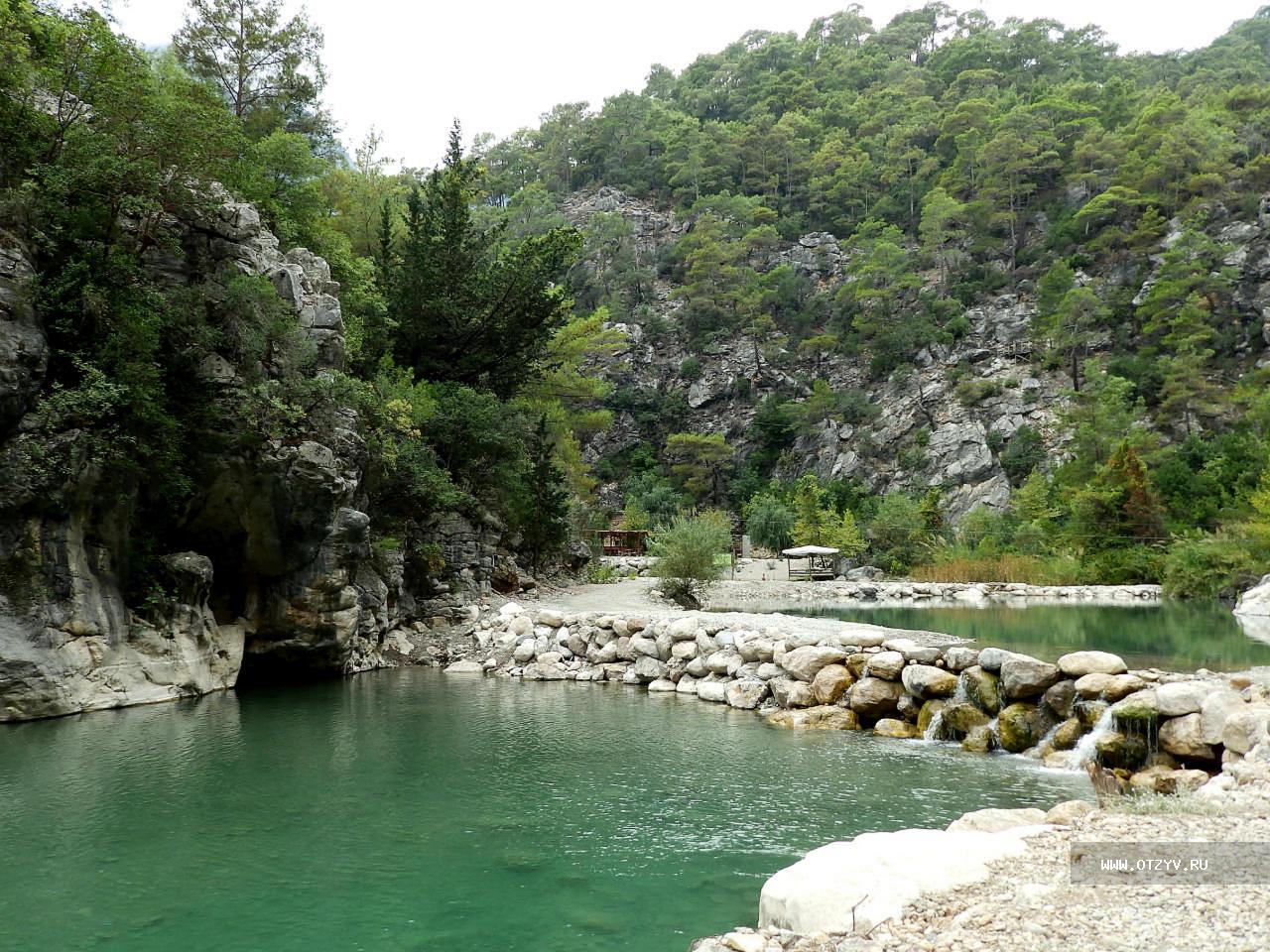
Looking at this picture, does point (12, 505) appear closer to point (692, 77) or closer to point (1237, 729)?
point (1237, 729)

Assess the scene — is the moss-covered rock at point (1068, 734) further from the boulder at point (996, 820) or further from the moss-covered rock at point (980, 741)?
the boulder at point (996, 820)

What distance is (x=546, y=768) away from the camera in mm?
7934

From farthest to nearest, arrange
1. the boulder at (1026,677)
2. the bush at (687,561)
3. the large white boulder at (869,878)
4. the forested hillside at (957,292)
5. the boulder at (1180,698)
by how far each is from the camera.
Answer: the forested hillside at (957,292) < the bush at (687,561) < the boulder at (1026,677) < the boulder at (1180,698) < the large white boulder at (869,878)

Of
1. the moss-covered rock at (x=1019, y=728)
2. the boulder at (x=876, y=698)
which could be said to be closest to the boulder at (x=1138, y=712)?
the moss-covered rock at (x=1019, y=728)

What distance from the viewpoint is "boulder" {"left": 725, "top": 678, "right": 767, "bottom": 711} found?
35.8 ft

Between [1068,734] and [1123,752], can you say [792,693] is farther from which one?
[1123,752]

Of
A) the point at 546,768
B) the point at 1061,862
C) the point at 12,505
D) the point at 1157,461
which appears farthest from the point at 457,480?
the point at 1157,461

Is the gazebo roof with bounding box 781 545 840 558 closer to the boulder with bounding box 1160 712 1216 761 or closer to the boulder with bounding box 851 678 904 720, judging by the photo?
the boulder with bounding box 851 678 904 720

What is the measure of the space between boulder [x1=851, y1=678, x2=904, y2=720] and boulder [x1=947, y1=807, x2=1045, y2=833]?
4.47 m

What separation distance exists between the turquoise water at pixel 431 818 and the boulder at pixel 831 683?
894mm

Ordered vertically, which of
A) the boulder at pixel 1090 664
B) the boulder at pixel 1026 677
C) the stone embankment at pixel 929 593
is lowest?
the stone embankment at pixel 929 593

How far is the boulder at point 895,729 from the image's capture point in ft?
30.4

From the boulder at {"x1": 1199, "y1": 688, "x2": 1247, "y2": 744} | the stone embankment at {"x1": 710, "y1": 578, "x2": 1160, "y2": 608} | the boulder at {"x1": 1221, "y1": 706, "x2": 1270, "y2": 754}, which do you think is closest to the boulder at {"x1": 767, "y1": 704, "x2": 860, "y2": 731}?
the boulder at {"x1": 1199, "y1": 688, "x2": 1247, "y2": 744}

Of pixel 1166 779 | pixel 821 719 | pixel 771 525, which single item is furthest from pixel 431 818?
pixel 771 525
